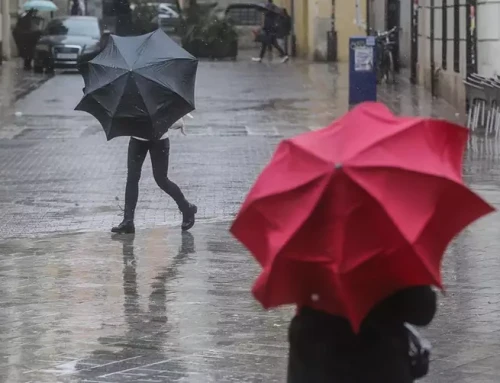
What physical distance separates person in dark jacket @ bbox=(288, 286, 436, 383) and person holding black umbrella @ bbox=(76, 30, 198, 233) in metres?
6.80

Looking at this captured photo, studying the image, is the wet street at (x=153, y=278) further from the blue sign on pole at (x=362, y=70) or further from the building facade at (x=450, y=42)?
the blue sign on pole at (x=362, y=70)

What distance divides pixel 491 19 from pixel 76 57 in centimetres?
1681

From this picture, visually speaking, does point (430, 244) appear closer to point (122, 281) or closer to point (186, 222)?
point (122, 281)

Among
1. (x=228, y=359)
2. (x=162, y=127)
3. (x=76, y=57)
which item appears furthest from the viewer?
(x=76, y=57)

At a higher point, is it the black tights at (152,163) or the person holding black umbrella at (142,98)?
the person holding black umbrella at (142,98)

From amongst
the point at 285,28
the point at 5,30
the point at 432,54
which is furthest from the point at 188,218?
the point at 285,28

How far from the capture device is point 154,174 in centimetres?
1069

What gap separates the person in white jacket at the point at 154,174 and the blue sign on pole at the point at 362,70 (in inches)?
524

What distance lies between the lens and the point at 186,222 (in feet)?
35.3

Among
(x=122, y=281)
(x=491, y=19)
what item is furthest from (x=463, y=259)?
(x=491, y=19)

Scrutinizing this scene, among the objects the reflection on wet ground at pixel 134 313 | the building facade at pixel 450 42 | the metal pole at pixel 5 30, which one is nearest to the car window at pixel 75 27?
the metal pole at pixel 5 30

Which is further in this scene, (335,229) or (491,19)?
(491,19)

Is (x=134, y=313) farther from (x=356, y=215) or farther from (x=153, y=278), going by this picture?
(x=356, y=215)

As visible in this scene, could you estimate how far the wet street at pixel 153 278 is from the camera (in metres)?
6.58
